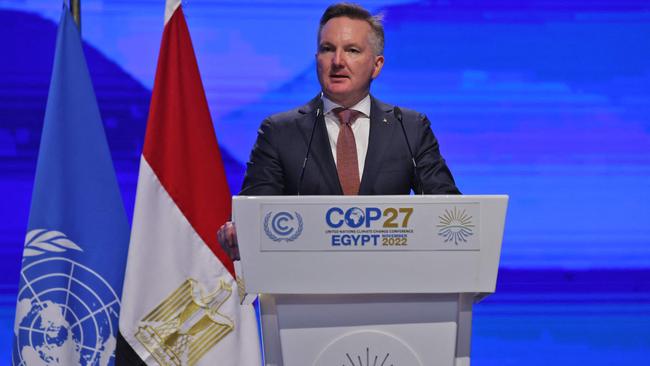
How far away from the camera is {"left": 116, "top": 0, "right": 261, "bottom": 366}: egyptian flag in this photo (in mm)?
3271

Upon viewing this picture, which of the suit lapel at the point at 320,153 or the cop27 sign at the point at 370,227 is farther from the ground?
the suit lapel at the point at 320,153

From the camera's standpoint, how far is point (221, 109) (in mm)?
3861

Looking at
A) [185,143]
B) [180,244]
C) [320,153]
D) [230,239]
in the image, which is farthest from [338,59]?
[180,244]

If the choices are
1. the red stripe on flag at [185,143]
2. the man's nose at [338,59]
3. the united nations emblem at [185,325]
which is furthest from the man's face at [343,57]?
the united nations emblem at [185,325]

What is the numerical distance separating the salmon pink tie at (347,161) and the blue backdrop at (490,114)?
56.5 inches

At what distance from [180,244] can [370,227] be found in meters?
1.62

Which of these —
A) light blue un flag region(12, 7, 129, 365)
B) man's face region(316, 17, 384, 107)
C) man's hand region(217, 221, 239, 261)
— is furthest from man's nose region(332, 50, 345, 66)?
light blue un flag region(12, 7, 129, 365)

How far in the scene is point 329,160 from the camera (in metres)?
2.39

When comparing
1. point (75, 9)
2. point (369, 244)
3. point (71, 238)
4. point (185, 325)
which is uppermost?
point (75, 9)

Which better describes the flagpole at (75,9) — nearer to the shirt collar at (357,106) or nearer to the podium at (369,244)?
the shirt collar at (357,106)

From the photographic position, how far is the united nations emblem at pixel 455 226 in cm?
186

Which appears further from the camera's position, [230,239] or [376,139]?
[376,139]

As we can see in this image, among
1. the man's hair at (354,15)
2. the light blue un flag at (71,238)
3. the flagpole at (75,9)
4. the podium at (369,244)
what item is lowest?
the podium at (369,244)

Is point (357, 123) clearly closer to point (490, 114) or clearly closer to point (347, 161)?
point (347, 161)
